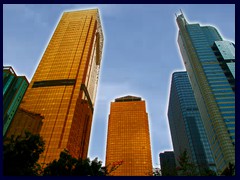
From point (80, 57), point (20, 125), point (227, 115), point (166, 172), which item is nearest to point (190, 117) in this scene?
point (227, 115)

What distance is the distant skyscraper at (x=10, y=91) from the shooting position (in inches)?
1881

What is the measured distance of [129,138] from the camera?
154m

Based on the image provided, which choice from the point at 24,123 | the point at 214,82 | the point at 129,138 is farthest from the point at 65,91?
the point at 129,138

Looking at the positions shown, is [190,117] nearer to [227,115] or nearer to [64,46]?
[227,115]

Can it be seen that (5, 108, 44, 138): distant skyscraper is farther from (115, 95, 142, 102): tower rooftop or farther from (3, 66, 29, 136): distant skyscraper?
(115, 95, 142, 102): tower rooftop

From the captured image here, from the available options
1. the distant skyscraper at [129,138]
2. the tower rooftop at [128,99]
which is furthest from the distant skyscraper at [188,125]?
the tower rooftop at [128,99]

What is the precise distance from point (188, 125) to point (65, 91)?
74.9 m

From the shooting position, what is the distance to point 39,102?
9044 cm

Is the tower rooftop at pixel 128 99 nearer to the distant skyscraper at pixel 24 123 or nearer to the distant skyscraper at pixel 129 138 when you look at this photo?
the distant skyscraper at pixel 129 138

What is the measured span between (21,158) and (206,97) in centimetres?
8315

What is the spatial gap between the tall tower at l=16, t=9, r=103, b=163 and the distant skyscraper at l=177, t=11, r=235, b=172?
4644cm

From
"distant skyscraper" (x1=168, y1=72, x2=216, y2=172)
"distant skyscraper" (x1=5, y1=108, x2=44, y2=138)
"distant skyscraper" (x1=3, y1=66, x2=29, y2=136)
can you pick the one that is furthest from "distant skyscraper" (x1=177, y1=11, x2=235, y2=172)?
"distant skyscraper" (x1=3, y1=66, x2=29, y2=136)

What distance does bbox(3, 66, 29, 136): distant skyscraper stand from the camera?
47781 millimetres

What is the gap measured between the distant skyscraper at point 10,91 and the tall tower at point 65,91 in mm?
27049
